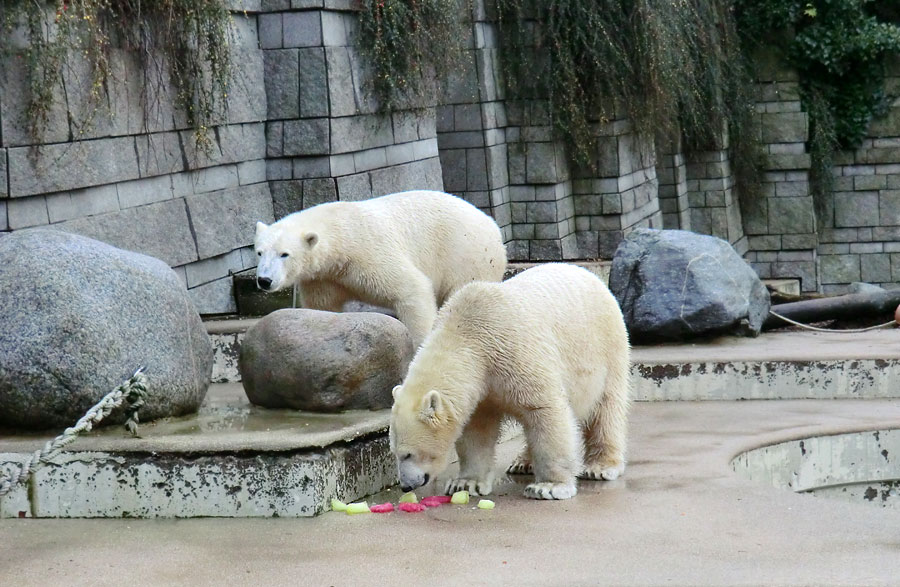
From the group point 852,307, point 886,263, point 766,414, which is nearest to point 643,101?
point 852,307

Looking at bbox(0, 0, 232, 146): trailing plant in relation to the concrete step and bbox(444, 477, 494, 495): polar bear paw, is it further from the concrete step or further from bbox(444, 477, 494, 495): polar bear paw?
bbox(444, 477, 494, 495): polar bear paw

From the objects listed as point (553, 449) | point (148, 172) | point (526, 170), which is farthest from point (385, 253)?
point (526, 170)

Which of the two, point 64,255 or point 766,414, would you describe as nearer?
point 64,255

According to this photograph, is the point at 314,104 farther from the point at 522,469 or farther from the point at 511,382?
the point at 511,382

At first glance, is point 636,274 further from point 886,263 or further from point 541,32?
point 886,263

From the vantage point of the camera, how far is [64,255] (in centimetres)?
445

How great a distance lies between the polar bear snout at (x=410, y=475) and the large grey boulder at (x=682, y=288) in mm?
3611

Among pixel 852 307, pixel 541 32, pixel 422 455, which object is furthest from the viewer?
pixel 541 32

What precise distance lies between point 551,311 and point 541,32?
20.6 ft

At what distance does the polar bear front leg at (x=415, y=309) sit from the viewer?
540 cm

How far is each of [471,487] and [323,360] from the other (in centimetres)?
74

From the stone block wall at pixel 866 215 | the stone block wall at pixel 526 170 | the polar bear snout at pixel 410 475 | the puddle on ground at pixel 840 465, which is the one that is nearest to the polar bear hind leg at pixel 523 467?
the polar bear snout at pixel 410 475

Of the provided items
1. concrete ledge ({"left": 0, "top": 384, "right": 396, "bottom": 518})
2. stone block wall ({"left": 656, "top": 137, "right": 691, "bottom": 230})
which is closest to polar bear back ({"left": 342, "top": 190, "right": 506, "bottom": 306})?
concrete ledge ({"left": 0, "top": 384, "right": 396, "bottom": 518})

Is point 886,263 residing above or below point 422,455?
below
